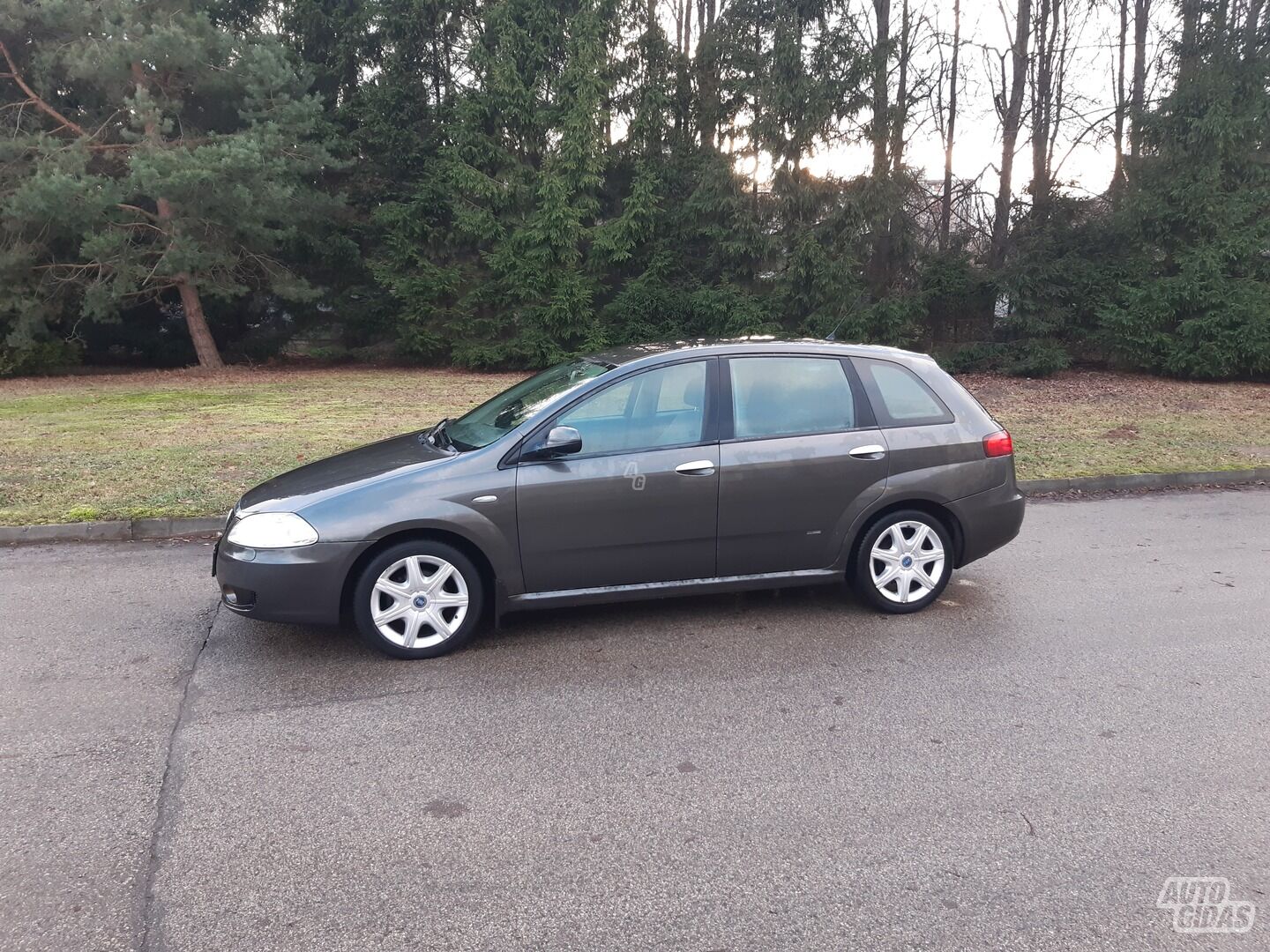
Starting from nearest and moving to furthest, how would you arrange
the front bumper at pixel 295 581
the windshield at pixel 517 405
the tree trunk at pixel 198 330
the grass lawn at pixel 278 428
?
the front bumper at pixel 295 581 < the windshield at pixel 517 405 < the grass lawn at pixel 278 428 < the tree trunk at pixel 198 330

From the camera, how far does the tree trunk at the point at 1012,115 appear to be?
22.8 m

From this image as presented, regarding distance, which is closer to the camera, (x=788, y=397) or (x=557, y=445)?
(x=557, y=445)

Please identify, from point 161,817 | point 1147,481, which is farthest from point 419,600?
point 1147,481

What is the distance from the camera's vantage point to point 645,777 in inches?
144

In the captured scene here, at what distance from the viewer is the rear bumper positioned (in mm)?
5668

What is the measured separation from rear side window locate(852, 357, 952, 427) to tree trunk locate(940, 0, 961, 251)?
1924 centimetres

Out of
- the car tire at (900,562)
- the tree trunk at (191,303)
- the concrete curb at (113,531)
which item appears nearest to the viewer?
the car tire at (900,562)

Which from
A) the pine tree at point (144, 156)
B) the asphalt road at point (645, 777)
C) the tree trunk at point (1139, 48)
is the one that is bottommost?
the asphalt road at point (645, 777)

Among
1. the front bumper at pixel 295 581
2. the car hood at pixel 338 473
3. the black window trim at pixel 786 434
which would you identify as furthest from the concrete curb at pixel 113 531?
the black window trim at pixel 786 434

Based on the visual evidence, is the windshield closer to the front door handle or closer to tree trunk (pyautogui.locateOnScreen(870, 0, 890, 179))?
the front door handle

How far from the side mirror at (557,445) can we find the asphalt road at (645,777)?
3.38 ft

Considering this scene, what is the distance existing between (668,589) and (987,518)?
2.02 meters

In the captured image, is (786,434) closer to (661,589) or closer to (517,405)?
(661,589)

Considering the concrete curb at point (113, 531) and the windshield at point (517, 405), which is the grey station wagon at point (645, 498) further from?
the concrete curb at point (113, 531)
